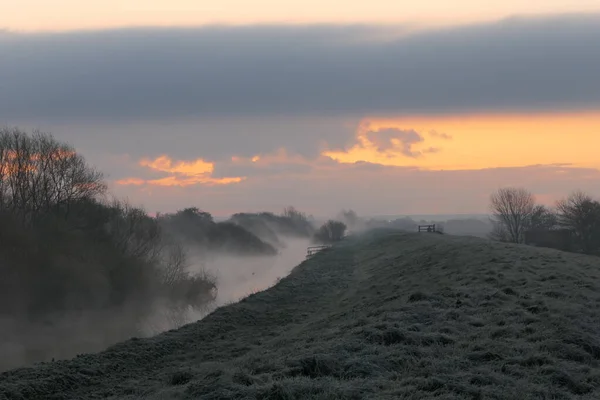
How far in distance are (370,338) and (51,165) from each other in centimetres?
4074

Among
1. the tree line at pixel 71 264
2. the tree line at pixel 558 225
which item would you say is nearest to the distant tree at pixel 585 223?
the tree line at pixel 558 225

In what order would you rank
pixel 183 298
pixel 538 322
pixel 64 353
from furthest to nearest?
pixel 183 298
pixel 64 353
pixel 538 322

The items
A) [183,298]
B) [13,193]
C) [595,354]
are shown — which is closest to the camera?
[595,354]

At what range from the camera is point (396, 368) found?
1055 centimetres

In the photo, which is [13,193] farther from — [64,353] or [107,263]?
[64,353]

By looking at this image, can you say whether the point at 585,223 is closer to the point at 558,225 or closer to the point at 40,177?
the point at 558,225

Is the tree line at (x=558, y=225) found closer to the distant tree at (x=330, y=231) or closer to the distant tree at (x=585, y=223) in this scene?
the distant tree at (x=585, y=223)

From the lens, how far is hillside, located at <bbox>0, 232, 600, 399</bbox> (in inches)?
372

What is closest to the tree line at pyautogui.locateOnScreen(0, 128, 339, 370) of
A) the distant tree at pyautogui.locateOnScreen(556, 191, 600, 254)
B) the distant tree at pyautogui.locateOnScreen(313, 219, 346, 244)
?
the distant tree at pyautogui.locateOnScreen(556, 191, 600, 254)

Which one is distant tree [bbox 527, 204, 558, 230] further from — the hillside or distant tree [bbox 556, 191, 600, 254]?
the hillside

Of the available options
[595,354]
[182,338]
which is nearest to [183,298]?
[182,338]

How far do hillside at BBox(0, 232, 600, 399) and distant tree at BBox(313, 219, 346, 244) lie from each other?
108 metres

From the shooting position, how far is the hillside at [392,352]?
9.45m

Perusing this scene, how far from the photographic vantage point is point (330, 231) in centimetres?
13562
